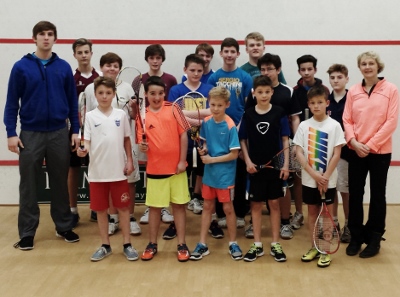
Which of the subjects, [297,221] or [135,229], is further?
[297,221]

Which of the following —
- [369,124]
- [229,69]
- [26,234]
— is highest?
[229,69]

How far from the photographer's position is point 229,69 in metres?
3.93

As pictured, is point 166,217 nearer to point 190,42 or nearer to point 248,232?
point 248,232

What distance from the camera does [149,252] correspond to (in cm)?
338

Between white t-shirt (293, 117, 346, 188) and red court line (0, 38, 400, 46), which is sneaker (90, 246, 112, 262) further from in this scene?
red court line (0, 38, 400, 46)

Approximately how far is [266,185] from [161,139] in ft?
2.41

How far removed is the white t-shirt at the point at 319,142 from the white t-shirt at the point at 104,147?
114 cm

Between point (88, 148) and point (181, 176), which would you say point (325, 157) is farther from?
point (88, 148)

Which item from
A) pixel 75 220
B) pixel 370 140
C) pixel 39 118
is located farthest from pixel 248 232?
pixel 39 118

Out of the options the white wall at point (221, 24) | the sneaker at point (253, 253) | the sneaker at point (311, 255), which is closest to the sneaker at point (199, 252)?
the sneaker at point (253, 253)

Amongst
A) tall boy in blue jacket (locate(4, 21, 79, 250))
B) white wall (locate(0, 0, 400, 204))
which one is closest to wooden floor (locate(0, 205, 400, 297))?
tall boy in blue jacket (locate(4, 21, 79, 250))

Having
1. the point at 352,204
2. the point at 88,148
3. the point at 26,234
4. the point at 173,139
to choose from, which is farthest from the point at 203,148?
the point at 26,234

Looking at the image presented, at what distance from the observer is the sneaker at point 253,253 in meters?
3.31

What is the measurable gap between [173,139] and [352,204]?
1.25 meters
